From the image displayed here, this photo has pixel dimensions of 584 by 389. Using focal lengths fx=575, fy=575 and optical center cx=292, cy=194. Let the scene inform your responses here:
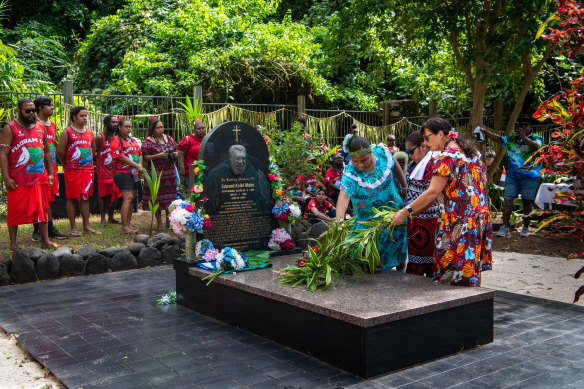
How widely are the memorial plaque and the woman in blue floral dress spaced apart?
1.27 m

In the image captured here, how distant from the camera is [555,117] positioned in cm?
355

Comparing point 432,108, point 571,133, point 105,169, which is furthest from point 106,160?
point 432,108

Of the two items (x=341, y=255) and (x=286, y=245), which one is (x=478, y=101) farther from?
(x=341, y=255)

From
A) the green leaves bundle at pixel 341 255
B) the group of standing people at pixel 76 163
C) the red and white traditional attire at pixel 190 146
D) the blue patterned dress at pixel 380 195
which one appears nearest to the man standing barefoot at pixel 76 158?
the group of standing people at pixel 76 163

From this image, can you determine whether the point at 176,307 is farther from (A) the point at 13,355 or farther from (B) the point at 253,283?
(A) the point at 13,355

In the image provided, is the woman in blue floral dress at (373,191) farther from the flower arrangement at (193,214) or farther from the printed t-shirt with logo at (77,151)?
the printed t-shirt with logo at (77,151)

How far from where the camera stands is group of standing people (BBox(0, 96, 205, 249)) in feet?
24.2

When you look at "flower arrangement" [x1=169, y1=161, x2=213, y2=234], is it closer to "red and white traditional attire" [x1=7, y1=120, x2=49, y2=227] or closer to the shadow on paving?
the shadow on paving

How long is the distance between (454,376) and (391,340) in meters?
0.48

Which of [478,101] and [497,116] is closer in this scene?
[478,101]

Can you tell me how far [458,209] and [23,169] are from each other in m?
5.51

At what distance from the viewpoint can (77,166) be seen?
859cm

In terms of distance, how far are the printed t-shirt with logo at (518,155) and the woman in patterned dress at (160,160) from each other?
5579mm

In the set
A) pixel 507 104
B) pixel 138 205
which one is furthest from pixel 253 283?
pixel 507 104
